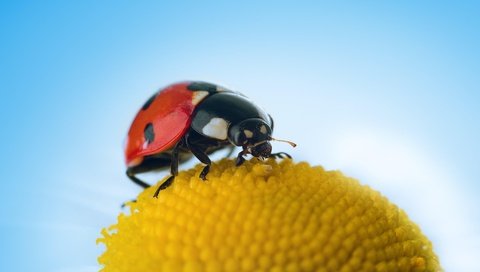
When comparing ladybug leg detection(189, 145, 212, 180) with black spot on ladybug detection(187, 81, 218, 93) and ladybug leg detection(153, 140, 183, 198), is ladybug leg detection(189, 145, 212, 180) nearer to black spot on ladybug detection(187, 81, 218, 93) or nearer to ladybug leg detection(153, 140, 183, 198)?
ladybug leg detection(153, 140, 183, 198)

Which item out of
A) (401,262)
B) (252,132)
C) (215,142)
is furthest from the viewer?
(215,142)

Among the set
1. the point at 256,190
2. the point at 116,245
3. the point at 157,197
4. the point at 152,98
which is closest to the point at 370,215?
the point at 256,190

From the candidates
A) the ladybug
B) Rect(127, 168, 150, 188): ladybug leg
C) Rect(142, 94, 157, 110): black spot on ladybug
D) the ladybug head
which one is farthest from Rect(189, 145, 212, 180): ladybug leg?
Rect(127, 168, 150, 188): ladybug leg

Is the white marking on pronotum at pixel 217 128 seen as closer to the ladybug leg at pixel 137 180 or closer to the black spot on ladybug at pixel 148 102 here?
the black spot on ladybug at pixel 148 102

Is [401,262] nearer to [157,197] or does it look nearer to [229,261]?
[229,261]

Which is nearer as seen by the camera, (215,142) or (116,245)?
(116,245)

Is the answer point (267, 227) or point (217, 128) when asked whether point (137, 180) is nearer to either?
point (217, 128)
